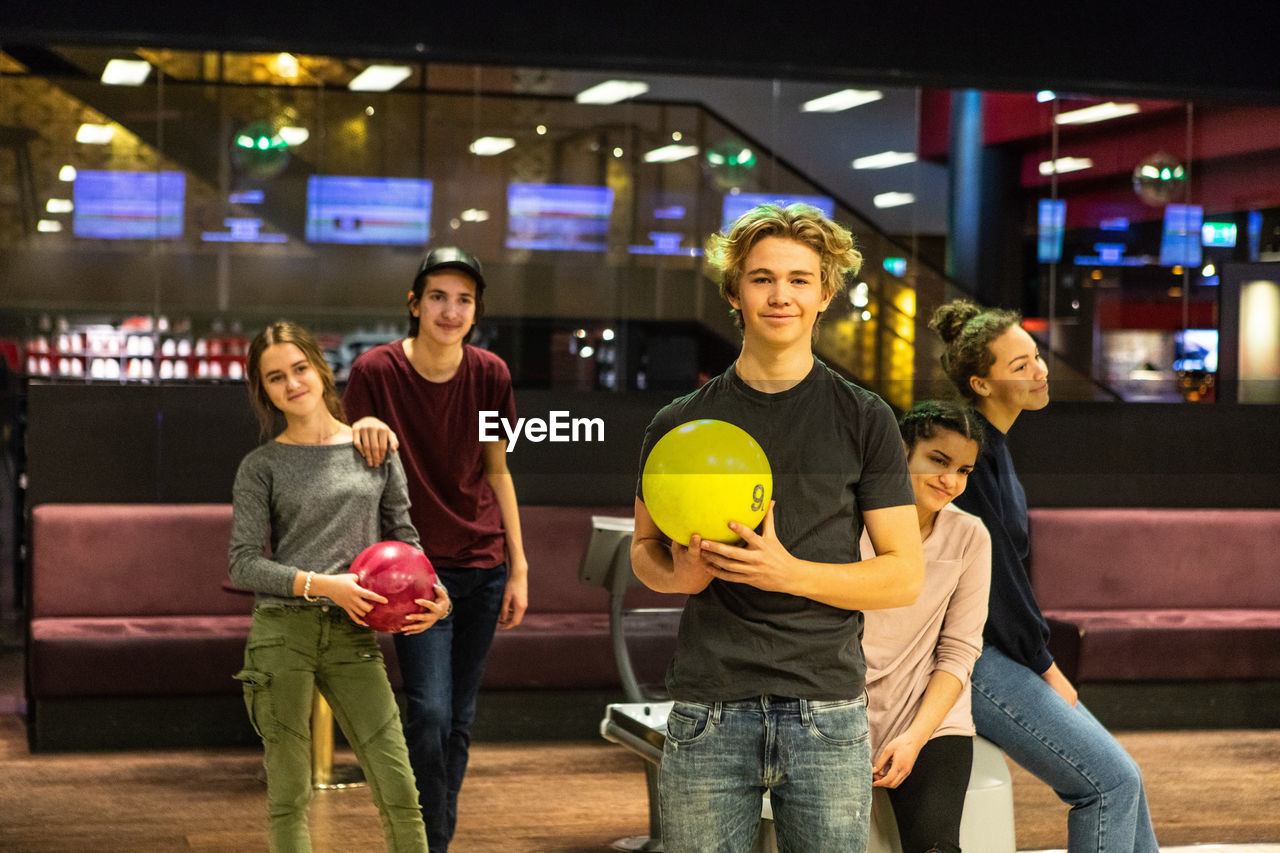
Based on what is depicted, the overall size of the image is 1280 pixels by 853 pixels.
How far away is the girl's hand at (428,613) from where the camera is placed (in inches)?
103

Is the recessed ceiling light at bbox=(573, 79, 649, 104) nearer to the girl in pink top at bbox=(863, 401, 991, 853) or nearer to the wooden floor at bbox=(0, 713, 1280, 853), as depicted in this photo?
the wooden floor at bbox=(0, 713, 1280, 853)

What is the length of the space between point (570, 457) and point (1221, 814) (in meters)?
2.41

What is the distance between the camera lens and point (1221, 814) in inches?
151

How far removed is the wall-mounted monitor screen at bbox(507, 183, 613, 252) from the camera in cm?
968

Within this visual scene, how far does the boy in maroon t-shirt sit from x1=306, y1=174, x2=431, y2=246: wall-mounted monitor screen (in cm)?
696

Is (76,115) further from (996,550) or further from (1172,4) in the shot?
(996,550)

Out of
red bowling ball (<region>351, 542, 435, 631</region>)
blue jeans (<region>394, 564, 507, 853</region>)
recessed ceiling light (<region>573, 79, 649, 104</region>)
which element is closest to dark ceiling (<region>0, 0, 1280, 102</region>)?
blue jeans (<region>394, 564, 507, 853</region>)

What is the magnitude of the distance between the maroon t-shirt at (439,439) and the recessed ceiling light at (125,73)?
715cm

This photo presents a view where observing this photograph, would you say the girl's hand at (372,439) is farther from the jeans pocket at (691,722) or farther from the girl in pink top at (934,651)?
the jeans pocket at (691,722)

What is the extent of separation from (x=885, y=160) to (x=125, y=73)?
521 centimetres

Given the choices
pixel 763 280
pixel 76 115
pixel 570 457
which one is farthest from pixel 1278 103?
pixel 76 115

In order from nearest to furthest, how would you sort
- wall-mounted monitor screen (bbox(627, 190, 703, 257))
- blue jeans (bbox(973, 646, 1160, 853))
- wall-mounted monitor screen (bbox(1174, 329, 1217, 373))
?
blue jeans (bbox(973, 646, 1160, 853)) < wall-mounted monitor screen (bbox(1174, 329, 1217, 373)) < wall-mounted monitor screen (bbox(627, 190, 703, 257))

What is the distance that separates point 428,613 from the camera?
2633mm

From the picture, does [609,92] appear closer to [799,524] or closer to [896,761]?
[896,761]
